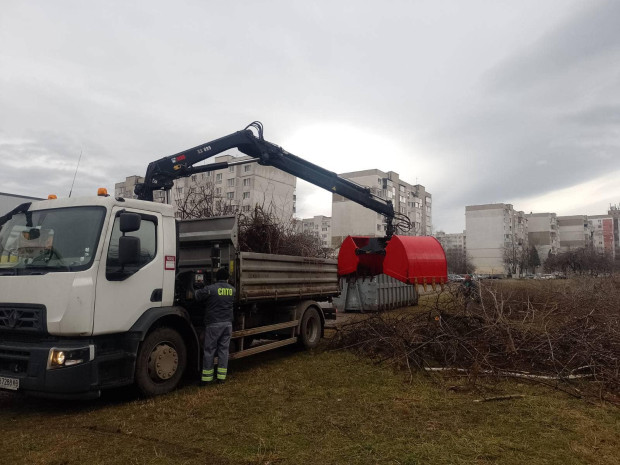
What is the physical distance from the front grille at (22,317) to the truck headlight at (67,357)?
296 millimetres

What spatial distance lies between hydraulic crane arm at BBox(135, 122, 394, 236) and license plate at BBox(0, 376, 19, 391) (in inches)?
150

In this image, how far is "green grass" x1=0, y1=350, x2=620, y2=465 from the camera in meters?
3.69

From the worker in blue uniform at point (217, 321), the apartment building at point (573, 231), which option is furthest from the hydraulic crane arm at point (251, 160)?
the apartment building at point (573, 231)

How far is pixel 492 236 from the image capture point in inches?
3098

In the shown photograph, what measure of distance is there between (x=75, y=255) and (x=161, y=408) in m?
1.95

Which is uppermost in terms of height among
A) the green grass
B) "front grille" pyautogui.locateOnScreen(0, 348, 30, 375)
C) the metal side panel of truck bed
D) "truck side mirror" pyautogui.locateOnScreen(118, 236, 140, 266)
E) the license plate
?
"truck side mirror" pyautogui.locateOnScreen(118, 236, 140, 266)

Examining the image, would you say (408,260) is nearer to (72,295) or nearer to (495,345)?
(495,345)

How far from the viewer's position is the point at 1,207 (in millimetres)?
9594

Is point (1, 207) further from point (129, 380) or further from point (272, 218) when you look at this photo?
→ point (129, 380)

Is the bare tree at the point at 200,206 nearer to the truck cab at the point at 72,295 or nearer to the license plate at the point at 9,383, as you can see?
the truck cab at the point at 72,295

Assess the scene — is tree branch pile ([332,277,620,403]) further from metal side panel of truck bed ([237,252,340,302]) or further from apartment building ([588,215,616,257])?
apartment building ([588,215,616,257])

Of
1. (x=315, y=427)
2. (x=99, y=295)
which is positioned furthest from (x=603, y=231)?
(x=99, y=295)

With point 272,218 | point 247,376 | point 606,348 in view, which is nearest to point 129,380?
point 247,376

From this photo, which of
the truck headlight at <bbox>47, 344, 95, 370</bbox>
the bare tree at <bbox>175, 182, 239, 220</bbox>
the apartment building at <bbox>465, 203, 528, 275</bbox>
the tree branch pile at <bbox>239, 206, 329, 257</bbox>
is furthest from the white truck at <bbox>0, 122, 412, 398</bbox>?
the apartment building at <bbox>465, 203, 528, 275</bbox>
